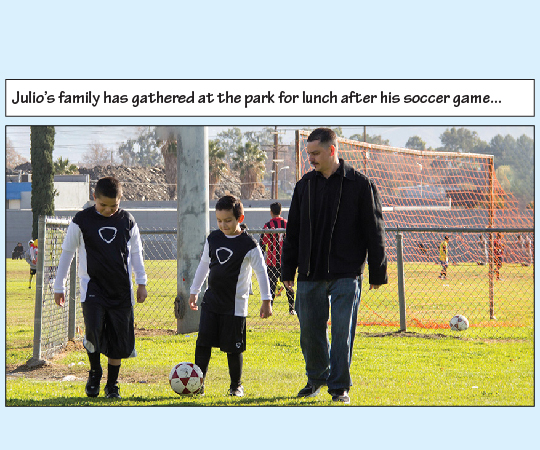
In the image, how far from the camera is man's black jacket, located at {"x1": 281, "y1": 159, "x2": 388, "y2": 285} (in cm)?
591

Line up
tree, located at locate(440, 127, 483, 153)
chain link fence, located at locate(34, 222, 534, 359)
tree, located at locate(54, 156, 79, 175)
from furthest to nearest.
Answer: tree, located at locate(440, 127, 483, 153), tree, located at locate(54, 156, 79, 175), chain link fence, located at locate(34, 222, 534, 359)

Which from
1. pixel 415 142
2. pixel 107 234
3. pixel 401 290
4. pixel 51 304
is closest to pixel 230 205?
pixel 107 234

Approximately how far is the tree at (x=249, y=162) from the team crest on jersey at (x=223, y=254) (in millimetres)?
65061

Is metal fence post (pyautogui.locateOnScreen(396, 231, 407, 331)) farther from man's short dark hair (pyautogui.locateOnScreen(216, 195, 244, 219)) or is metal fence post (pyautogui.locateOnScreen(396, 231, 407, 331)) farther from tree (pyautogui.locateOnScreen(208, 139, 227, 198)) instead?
tree (pyautogui.locateOnScreen(208, 139, 227, 198))

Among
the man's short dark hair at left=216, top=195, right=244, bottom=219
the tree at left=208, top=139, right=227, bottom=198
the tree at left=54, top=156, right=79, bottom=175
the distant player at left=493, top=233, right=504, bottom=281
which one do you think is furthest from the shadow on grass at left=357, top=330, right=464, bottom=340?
the tree at left=54, top=156, right=79, bottom=175

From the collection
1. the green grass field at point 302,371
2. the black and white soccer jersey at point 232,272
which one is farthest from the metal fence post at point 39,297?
the black and white soccer jersey at point 232,272

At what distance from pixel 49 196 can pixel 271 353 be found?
27559 millimetres

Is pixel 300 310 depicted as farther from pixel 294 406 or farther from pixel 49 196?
pixel 49 196

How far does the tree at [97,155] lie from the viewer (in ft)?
350

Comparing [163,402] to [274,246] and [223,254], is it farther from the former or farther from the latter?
[274,246]

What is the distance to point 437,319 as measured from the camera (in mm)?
12992

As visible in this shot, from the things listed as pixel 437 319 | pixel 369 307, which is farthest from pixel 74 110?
pixel 369 307

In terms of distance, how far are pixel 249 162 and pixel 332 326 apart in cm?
6615

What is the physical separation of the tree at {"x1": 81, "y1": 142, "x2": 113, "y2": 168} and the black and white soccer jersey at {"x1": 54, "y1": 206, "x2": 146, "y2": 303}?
10228 centimetres
